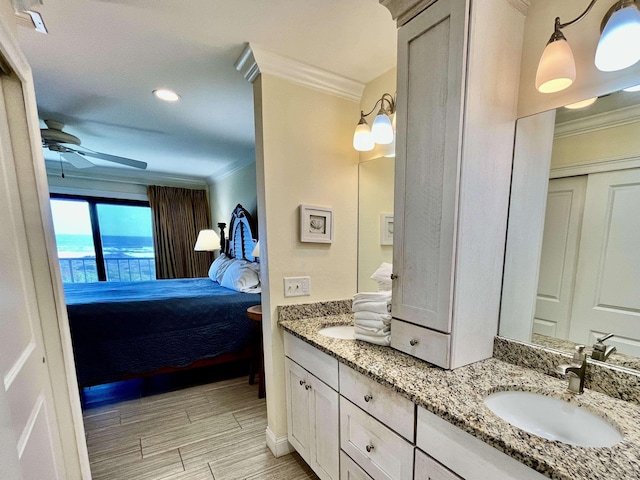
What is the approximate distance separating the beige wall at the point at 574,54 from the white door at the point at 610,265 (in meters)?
0.28

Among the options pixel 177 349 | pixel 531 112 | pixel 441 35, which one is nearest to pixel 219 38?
pixel 441 35

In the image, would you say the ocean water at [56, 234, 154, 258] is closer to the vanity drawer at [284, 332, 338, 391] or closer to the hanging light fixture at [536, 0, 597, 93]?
the vanity drawer at [284, 332, 338, 391]

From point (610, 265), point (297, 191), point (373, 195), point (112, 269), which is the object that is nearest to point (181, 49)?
point (297, 191)

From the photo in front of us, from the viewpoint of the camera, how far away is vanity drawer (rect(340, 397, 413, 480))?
0.92 meters

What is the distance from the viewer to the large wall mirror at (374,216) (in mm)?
1707

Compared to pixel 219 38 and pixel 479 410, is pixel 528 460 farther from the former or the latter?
pixel 219 38

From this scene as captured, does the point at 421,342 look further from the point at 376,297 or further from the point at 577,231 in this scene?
the point at 577,231

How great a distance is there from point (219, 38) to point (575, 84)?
59.7 inches

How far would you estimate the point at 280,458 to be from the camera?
5.59ft

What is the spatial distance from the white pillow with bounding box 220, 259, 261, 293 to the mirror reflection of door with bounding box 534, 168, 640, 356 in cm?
259

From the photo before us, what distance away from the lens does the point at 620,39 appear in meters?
0.77

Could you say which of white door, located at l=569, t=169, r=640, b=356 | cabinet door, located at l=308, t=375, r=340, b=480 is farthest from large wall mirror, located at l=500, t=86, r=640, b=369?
cabinet door, located at l=308, t=375, r=340, b=480

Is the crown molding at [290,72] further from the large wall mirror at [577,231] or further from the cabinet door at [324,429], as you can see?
the cabinet door at [324,429]

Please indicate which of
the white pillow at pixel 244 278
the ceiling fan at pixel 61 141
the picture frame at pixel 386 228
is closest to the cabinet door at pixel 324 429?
the picture frame at pixel 386 228
